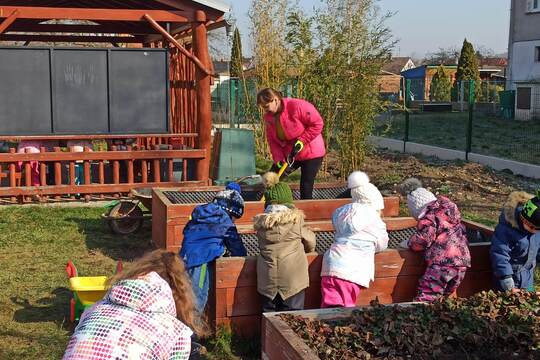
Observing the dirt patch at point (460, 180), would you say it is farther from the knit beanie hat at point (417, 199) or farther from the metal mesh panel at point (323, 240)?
the knit beanie hat at point (417, 199)

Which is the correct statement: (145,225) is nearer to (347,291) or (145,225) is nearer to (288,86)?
(347,291)

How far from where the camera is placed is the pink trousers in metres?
5.11

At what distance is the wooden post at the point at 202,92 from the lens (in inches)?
445

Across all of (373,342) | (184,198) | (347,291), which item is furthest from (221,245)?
(184,198)

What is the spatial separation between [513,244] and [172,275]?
3236 mm

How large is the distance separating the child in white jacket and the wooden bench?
139 millimetres

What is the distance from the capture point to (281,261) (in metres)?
5.05

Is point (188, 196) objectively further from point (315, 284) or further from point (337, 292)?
point (337, 292)

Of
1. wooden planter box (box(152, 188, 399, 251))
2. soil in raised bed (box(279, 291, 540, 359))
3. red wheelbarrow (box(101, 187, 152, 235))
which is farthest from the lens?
red wheelbarrow (box(101, 187, 152, 235))

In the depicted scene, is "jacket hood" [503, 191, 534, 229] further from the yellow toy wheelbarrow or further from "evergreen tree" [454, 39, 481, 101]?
"evergreen tree" [454, 39, 481, 101]

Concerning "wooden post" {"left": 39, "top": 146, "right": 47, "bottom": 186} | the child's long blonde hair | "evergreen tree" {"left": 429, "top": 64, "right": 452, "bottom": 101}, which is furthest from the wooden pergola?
"evergreen tree" {"left": 429, "top": 64, "right": 452, "bottom": 101}

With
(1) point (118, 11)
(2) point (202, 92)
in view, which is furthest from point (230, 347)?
(1) point (118, 11)

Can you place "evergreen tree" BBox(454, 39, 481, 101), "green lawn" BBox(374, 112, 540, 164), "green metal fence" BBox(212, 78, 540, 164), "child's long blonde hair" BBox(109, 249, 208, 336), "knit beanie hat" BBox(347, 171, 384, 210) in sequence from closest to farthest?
"child's long blonde hair" BBox(109, 249, 208, 336), "knit beanie hat" BBox(347, 171, 384, 210), "green metal fence" BBox(212, 78, 540, 164), "green lawn" BBox(374, 112, 540, 164), "evergreen tree" BBox(454, 39, 481, 101)

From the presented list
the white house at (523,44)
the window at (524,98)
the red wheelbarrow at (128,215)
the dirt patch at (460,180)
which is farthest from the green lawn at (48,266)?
the white house at (523,44)
